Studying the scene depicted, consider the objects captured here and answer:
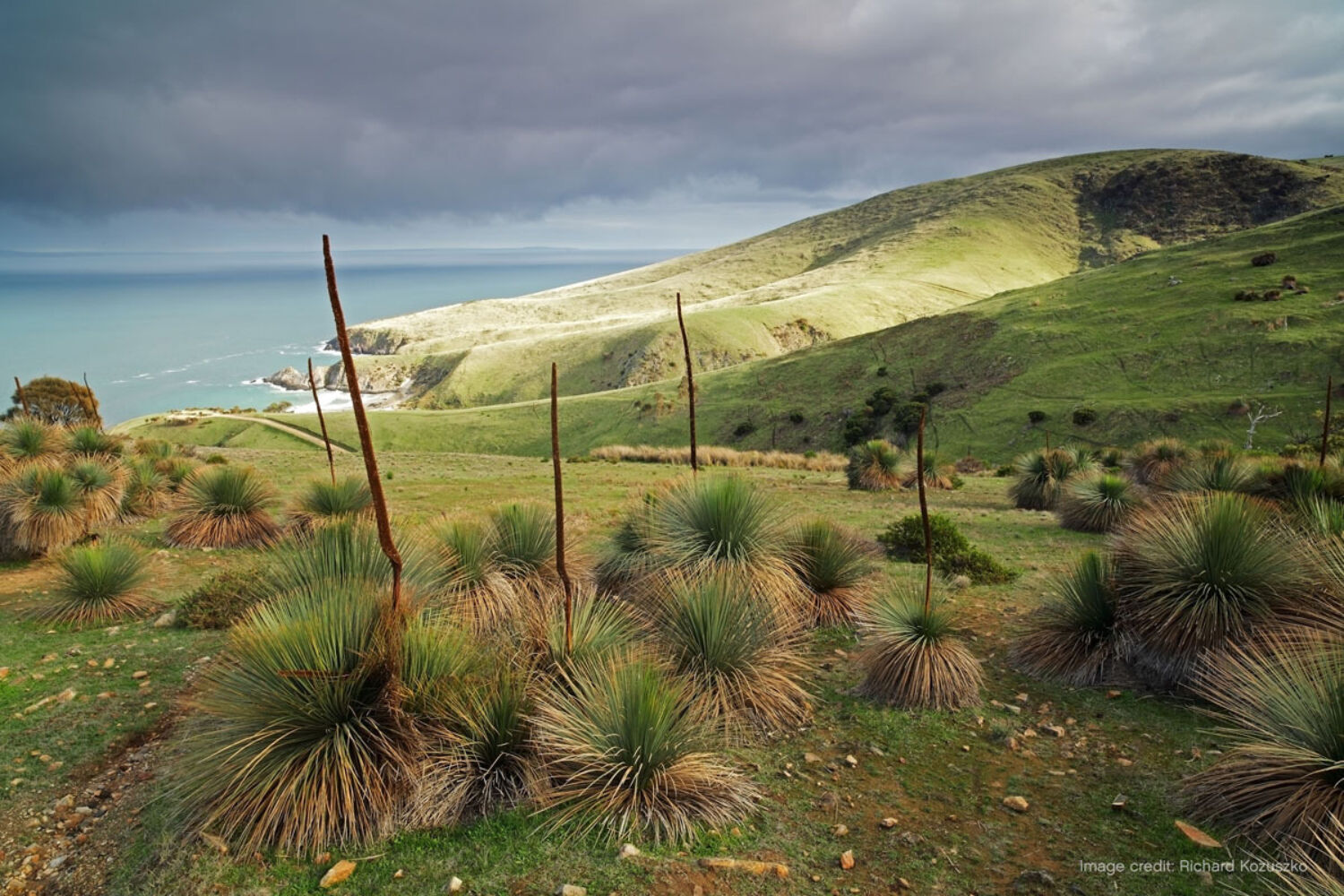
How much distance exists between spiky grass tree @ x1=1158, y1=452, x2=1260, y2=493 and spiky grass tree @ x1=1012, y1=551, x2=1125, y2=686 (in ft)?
18.6

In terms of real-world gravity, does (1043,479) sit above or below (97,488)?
below

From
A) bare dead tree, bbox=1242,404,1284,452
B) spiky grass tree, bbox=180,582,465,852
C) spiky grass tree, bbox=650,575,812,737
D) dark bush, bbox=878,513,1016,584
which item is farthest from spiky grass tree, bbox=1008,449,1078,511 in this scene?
bare dead tree, bbox=1242,404,1284,452

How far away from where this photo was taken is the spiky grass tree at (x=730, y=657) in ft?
21.6

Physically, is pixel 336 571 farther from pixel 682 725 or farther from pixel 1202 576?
pixel 1202 576

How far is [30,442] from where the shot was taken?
1450cm

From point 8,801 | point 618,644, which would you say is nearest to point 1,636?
point 8,801

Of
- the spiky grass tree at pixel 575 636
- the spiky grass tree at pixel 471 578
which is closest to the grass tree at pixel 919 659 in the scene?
the spiky grass tree at pixel 575 636

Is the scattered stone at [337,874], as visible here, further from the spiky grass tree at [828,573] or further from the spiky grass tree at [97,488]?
the spiky grass tree at [97,488]

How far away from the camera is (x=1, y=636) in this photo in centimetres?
866

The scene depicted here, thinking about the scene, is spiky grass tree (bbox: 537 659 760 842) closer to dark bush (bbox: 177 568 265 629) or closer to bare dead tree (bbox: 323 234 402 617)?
bare dead tree (bbox: 323 234 402 617)

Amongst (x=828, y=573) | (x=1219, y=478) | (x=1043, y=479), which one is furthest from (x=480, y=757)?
(x=1043, y=479)

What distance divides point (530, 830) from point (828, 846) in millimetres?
1980

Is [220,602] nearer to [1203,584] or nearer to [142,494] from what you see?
[142,494]

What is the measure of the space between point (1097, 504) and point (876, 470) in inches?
313
